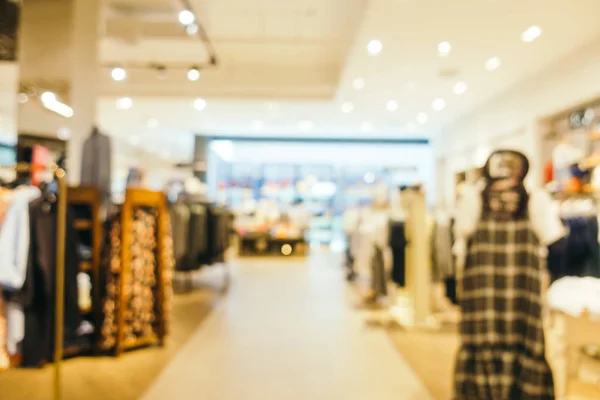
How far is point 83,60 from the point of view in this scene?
14.6 feet

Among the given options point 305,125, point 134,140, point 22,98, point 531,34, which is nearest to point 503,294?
point 22,98

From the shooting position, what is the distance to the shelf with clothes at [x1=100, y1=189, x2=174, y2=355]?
11.9ft

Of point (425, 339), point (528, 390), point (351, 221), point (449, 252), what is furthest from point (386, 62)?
point (528, 390)

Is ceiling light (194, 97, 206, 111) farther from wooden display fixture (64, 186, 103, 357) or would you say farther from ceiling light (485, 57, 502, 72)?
wooden display fixture (64, 186, 103, 357)

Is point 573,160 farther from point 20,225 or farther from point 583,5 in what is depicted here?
point 20,225

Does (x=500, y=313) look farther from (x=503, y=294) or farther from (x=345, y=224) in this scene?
(x=345, y=224)

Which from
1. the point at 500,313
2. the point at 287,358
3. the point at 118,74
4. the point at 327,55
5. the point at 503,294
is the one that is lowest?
the point at 287,358

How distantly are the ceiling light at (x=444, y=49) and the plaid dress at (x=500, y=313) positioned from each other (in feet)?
13.3

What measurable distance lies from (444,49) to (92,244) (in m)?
5.09

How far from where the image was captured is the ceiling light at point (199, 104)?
30.8 ft

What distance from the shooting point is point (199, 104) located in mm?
9820

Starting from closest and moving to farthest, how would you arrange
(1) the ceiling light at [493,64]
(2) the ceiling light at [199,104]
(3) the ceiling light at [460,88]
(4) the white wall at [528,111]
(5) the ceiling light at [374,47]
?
(5) the ceiling light at [374,47]
(4) the white wall at [528,111]
(1) the ceiling light at [493,64]
(3) the ceiling light at [460,88]
(2) the ceiling light at [199,104]

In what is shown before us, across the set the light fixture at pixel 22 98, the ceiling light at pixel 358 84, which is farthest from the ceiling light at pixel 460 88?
the light fixture at pixel 22 98

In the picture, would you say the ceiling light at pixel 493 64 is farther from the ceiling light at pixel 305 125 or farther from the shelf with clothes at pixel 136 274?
the ceiling light at pixel 305 125
